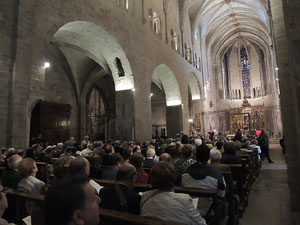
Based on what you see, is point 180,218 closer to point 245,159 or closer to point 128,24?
point 245,159

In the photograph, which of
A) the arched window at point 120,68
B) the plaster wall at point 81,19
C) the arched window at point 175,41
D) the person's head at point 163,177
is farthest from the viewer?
the arched window at point 175,41

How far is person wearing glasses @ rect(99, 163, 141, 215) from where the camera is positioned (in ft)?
5.99

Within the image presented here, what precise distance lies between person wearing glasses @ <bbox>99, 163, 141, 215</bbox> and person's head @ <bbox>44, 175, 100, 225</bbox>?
854mm

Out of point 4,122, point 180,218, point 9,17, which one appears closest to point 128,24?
point 9,17

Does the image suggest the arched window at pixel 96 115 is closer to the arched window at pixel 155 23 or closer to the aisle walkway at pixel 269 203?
the arched window at pixel 155 23

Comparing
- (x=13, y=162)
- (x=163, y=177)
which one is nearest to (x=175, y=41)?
(x=13, y=162)

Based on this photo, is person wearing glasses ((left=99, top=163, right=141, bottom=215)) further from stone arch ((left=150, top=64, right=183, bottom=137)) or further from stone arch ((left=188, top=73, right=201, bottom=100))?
stone arch ((left=188, top=73, right=201, bottom=100))

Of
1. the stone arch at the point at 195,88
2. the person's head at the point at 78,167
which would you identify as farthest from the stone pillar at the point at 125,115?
the stone arch at the point at 195,88

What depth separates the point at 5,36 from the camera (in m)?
5.86

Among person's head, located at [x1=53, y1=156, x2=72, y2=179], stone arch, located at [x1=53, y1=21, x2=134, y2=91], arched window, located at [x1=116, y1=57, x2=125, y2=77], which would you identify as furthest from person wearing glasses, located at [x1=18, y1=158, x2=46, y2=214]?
arched window, located at [x1=116, y1=57, x2=125, y2=77]

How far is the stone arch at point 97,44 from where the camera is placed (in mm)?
9289

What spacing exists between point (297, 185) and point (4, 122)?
6.54 meters

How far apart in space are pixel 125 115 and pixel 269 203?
25.4 feet

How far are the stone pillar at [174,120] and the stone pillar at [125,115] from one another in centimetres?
552
